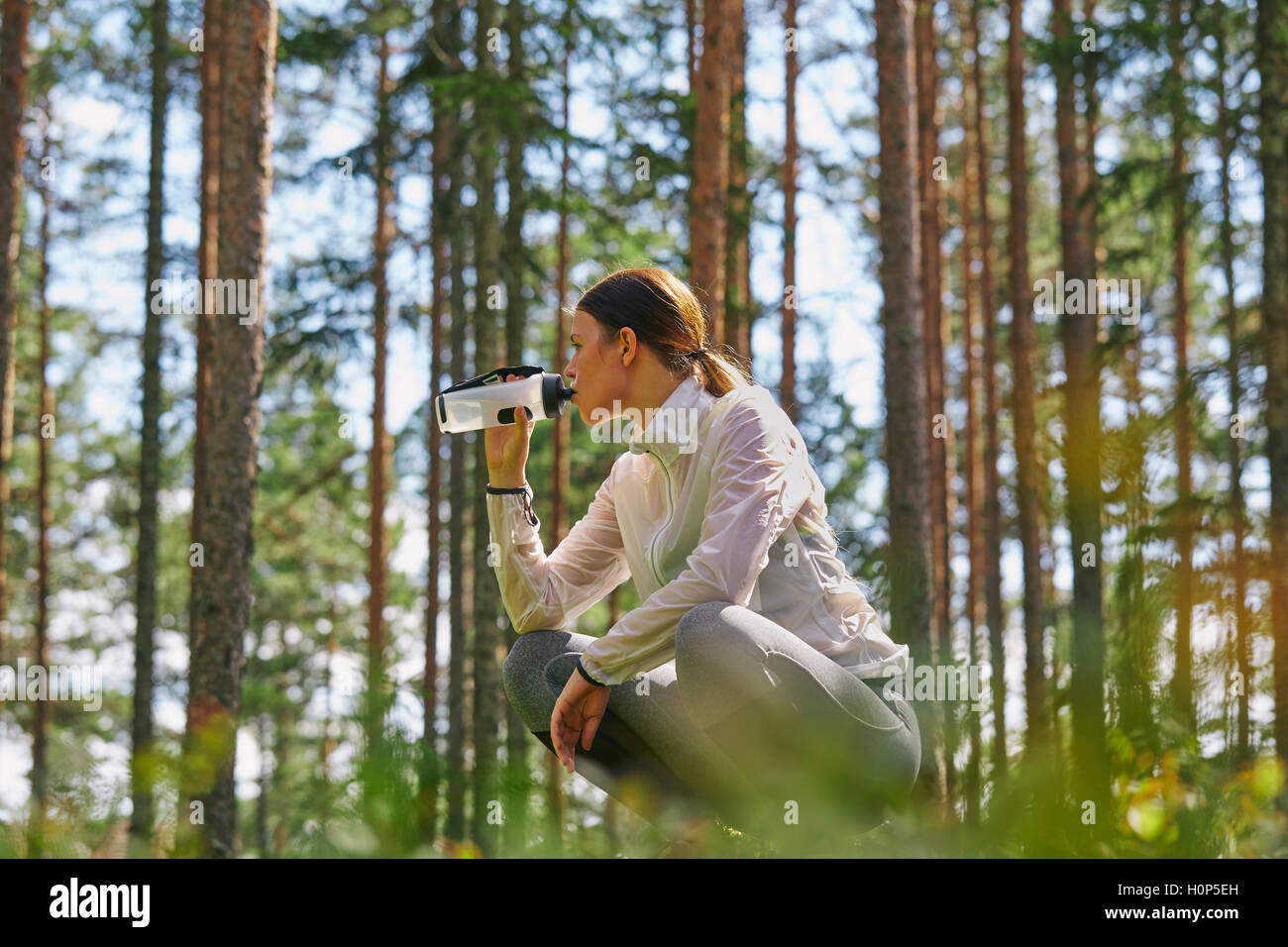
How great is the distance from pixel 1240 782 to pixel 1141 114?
17.0 meters

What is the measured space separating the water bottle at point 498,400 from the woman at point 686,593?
0.06 metres

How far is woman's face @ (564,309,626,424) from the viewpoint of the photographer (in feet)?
10.7

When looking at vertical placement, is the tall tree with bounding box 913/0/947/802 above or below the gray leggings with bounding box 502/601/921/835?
above

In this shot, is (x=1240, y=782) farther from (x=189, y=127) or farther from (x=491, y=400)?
Answer: (x=189, y=127)

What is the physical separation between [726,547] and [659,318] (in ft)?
2.79

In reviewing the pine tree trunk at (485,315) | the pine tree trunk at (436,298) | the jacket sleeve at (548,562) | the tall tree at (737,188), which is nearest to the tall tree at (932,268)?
the tall tree at (737,188)

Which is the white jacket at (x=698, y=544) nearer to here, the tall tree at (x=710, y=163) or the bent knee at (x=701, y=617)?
the bent knee at (x=701, y=617)

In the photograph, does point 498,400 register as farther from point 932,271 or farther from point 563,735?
point 932,271

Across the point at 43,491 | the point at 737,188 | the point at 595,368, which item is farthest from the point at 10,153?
the point at 595,368

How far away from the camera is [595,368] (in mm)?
3268

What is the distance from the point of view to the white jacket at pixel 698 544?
9.11 ft

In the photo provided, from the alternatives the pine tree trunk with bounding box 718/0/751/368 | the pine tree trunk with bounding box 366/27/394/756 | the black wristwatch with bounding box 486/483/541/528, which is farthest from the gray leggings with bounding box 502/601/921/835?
the pine tree trunk with bounding box 366/27/394/756

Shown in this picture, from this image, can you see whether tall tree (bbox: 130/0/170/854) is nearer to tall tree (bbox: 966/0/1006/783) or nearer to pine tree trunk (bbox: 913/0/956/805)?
pine tree trunk (bbox: 913/0/956/805)
